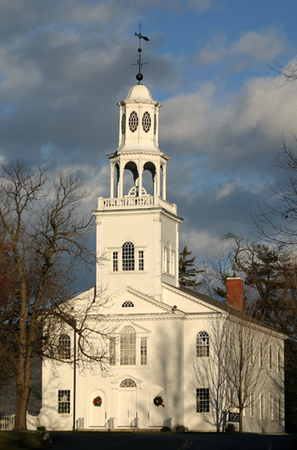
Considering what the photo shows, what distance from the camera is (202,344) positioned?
5072cm

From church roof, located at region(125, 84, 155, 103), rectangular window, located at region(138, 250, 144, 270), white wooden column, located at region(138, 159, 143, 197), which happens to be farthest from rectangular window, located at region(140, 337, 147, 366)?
church roof, located at region(125, 84, 155, 103)

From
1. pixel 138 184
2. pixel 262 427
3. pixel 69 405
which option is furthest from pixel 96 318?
pixel 262 427

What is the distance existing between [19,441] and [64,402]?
845 inches

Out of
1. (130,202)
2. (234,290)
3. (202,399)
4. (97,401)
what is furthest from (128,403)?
(234,290)

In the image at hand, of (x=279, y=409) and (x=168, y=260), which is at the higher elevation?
(x=168, y=260)

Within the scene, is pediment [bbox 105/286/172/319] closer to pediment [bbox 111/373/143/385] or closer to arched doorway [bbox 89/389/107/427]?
pediment [bbox 111/373/143/385]

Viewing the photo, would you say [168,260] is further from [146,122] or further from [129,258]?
[146,122]

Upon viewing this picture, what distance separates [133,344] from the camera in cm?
5072

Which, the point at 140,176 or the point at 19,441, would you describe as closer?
the point at 19,441

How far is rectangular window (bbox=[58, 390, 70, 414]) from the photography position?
51188 mm

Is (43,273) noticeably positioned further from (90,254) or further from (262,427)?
(262,427)

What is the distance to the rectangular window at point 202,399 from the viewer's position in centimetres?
4972

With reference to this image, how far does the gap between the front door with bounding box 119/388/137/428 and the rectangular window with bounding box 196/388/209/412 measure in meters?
4.00

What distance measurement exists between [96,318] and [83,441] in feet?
52.4
